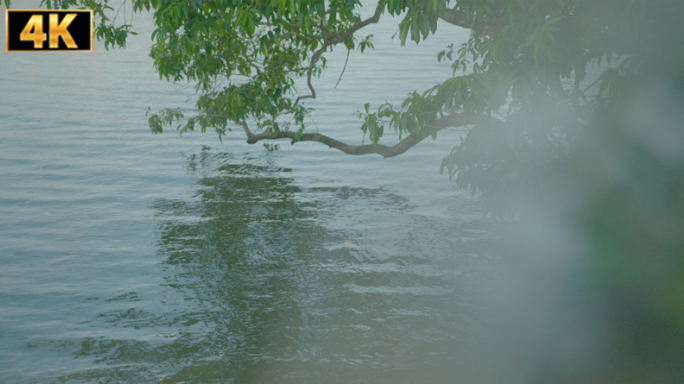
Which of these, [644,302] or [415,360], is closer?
[415,360]

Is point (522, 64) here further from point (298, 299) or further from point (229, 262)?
point (229, 262)

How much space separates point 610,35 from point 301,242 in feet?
16.0

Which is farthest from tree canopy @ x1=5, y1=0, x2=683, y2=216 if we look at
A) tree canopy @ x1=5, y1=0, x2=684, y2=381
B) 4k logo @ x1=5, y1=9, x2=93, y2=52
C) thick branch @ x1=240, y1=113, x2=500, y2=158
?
4k logo @ x1=5, y1=9, x2=93, y2=52

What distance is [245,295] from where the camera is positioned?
7.27 metres

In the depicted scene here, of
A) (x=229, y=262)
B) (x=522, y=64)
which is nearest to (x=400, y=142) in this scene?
(x=229, y=262)

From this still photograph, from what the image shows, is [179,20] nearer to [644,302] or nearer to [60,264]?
[60,264]

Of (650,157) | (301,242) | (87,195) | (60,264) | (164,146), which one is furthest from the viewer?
(164,146)

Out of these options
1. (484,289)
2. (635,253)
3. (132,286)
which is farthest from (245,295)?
(635,253)

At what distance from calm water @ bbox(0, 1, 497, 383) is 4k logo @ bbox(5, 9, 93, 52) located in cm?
274

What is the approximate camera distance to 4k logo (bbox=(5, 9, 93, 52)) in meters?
8.81

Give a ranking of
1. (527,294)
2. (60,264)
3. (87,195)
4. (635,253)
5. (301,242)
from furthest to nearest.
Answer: (87,195) → (301,242) → (60,264) → (527,294) → (635,253)

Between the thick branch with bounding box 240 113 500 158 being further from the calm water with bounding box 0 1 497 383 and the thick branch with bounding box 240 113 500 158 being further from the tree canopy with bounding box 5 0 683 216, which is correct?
the calm water with bounding box 0 1 497 383

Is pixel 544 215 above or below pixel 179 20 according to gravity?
below

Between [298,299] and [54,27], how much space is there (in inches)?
222
